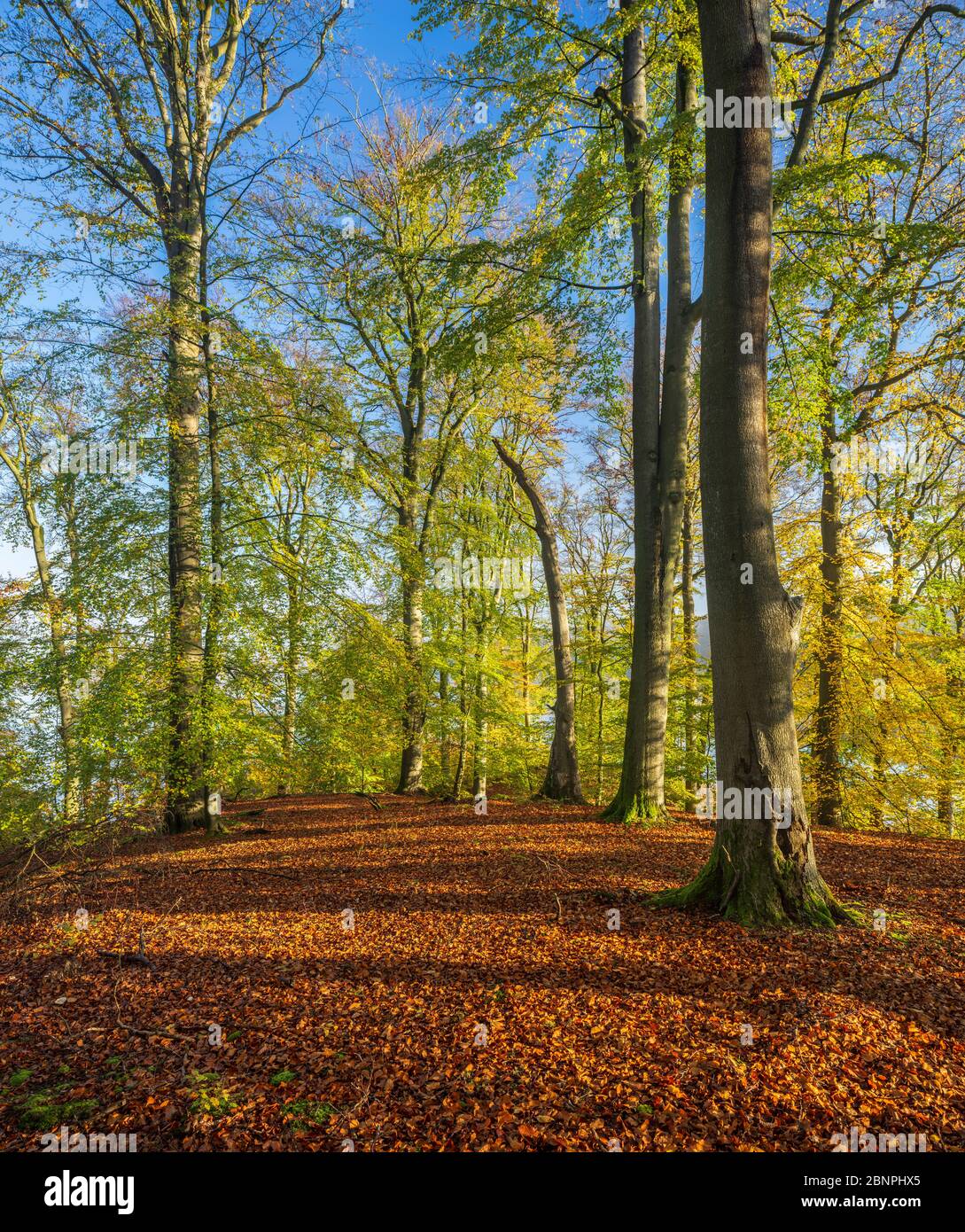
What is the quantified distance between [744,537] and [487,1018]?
11.6ft

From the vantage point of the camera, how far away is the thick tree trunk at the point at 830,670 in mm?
9422

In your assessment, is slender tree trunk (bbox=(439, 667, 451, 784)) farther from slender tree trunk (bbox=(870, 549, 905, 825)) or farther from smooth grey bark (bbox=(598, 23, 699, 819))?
slender tree trunk (bbox=(870, 549, 905, 825))

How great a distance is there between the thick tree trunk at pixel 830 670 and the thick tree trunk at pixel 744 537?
19.9 feet

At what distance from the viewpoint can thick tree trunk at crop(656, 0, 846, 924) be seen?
409cm

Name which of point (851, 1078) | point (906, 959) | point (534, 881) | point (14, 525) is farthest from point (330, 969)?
point (14, 525)

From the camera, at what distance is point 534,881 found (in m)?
5.35

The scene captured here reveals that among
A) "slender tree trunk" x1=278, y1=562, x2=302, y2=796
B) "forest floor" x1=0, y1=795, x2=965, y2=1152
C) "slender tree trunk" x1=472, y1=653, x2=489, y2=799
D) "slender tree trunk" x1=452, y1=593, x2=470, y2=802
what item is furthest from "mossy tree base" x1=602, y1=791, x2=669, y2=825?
"slender tree trunk" x1=278, y1=562, x2=302, y2=796

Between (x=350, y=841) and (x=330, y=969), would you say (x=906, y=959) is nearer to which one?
(x=330, y=969)

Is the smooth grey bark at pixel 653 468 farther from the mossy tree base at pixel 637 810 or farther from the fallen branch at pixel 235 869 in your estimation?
the fallen branch at pixel 235 869

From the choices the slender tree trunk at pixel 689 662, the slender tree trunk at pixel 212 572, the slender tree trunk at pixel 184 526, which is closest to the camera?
the slender tree trunk at pixel 184 526
